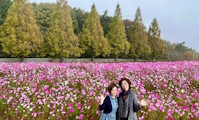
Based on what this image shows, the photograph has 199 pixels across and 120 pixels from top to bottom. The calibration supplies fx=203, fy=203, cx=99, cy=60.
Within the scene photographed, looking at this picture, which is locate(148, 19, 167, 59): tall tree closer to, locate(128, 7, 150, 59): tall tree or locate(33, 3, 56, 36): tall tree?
locate(128, 7, 150, 59): tall tree

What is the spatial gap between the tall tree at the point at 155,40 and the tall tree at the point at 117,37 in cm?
982

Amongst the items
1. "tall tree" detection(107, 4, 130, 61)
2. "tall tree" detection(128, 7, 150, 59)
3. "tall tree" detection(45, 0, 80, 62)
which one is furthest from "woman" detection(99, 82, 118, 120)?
"tall tree" detection(128, 7, 150, 59)

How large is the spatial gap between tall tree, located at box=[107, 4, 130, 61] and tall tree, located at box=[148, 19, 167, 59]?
982 cm

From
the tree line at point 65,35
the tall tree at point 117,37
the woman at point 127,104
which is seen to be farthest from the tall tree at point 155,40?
the woman at point 127,104

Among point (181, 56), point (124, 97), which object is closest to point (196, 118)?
point (124, 97)

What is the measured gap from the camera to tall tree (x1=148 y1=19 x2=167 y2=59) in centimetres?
4712

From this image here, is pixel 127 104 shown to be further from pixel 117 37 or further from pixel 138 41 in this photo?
pixel 138 41

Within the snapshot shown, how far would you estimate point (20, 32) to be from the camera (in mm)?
26562

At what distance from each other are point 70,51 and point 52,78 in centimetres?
2177

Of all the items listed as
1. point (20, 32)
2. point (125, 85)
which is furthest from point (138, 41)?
point (125, 85)

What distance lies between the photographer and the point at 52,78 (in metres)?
8.56

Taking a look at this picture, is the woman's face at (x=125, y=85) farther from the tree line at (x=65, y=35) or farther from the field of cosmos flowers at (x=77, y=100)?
the tree line at (x=65, y=35)

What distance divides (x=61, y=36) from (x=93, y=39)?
6.52 metres

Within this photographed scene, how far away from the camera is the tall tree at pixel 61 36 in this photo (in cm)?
2911
